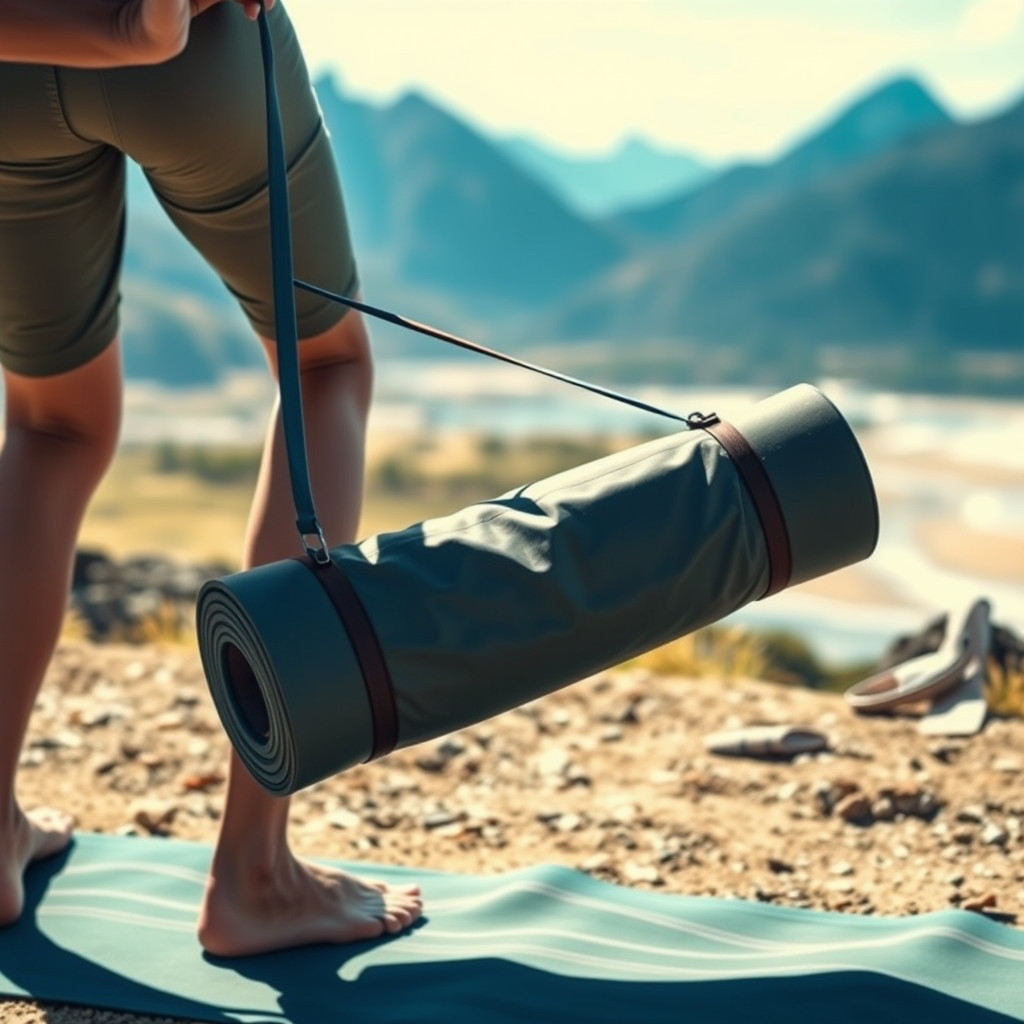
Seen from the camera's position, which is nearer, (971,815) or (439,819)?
(971,815)

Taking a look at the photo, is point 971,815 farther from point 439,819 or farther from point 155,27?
point 155,27

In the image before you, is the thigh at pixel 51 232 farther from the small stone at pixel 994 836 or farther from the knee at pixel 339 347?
the small stone at pixel 994 836

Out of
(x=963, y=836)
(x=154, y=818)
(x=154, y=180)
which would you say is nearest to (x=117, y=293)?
(x=154, y=180)

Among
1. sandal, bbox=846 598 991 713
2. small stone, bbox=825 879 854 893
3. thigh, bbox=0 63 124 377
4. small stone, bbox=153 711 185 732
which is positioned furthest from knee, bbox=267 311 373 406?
sandal, bbox=846 598 991 713

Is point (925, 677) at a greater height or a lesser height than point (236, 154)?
lesser

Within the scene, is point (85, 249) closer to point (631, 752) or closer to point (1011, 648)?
point (631, 752)

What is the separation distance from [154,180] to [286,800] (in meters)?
0.77

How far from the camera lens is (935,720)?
281 cm

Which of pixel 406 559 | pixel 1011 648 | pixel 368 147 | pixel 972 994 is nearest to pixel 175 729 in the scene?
pixel 406 559

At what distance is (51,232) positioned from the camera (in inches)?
65.9

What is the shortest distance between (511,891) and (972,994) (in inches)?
24.6

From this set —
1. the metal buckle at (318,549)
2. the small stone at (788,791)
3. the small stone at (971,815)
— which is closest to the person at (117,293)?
the metal buckle at (318,549)

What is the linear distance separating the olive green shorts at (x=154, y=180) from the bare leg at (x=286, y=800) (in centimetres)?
8

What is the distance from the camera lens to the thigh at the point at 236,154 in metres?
1.49
